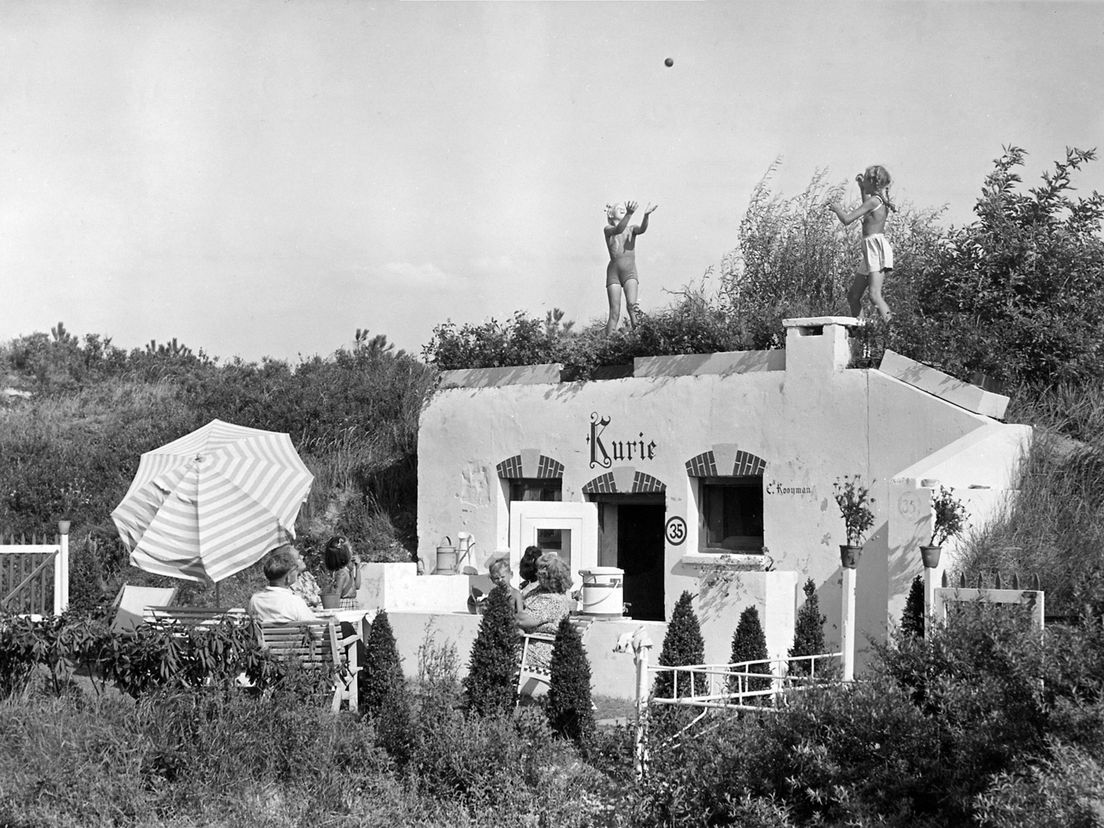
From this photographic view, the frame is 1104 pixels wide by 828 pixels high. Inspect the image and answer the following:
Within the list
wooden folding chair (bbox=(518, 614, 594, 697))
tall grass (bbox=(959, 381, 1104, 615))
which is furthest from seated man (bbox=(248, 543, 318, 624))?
tall grass (bbox=(959, 381, 1104, 615))

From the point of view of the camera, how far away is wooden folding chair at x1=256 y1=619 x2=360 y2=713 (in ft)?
29.5

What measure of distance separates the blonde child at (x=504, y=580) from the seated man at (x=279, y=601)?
1452 millimetres

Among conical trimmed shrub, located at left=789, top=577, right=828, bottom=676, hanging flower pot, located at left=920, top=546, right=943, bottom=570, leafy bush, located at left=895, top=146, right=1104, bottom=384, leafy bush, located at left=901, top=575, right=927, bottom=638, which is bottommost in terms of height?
conical trimmed shrub, located at left=789, top=577, right=828, bottom=676

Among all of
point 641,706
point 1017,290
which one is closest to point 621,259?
point 1017,290

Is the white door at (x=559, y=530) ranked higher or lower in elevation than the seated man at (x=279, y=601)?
higher

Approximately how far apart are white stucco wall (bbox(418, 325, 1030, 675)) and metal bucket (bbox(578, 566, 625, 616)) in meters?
1.08

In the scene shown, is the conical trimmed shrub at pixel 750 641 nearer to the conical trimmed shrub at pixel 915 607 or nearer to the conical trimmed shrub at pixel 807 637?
the conical trimmed shrub at pixel 807 637

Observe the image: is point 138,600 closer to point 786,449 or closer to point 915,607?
point 786,449

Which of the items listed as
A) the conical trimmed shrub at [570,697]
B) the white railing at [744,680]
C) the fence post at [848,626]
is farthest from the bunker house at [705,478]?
the conical trimmed shrub at [570,697]

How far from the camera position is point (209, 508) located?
38.2 ft

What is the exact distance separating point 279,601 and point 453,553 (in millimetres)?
4957

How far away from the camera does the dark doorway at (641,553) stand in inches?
562

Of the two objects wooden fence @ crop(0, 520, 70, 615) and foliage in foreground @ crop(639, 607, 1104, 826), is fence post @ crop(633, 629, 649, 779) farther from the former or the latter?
wooden fence @ crop(0, 520, 70, 615)

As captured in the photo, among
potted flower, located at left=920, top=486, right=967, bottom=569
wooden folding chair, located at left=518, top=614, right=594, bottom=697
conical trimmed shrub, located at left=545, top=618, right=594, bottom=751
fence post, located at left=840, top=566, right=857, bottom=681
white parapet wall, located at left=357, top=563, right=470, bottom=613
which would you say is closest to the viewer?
conical trimmed shrub, located at left=545, top=618, right=594, bottom=751
